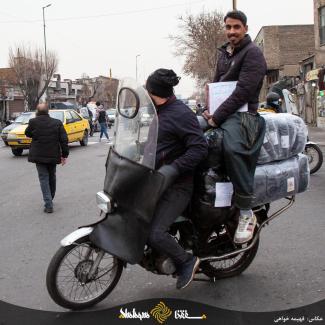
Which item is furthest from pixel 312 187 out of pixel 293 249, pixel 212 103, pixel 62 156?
pixel 212 103

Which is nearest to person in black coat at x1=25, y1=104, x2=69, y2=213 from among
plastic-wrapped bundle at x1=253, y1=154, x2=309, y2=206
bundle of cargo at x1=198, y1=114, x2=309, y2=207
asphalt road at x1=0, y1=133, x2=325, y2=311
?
asphalt road at x1=0, y1=133, x2=325, y2=311

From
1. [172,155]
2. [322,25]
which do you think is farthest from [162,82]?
[322,25]

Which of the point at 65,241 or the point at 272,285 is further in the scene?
the point at 272,285

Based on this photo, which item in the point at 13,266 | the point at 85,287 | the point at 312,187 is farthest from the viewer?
the point at 312,187

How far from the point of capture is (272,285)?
14.2 ft

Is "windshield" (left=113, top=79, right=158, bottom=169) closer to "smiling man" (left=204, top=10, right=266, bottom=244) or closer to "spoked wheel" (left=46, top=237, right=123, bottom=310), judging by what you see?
"smiling man" (left=204, top=10, right=266, bottom=244)

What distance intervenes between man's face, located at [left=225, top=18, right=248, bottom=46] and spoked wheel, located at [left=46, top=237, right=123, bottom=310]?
198 centimetres

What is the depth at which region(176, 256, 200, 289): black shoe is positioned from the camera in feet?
12.5

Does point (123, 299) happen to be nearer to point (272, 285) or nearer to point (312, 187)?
point (272, 285)

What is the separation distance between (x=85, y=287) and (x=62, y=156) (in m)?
4.41

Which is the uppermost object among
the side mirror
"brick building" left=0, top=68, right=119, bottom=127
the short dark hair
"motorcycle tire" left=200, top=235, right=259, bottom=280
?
"brick building" left=0, top=68, right=119, bottom=127

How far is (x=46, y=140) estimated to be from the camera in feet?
25.4

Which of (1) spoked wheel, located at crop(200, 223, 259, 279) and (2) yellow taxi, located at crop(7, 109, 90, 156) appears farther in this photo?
(2) yellow taxi, located at crop(7, 109, 90, 156)

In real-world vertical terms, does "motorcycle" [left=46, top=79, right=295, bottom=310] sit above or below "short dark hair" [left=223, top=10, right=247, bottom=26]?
below
